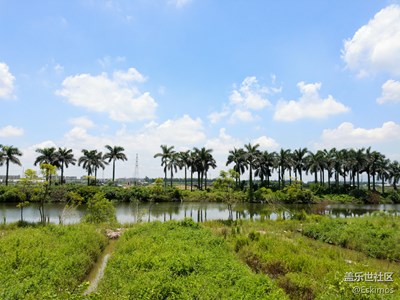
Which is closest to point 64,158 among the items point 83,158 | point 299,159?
point 83,158

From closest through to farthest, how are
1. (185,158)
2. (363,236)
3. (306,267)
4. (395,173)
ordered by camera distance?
(306,267), (363,236), (185,158), (395,173)

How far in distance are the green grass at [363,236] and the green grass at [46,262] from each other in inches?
539

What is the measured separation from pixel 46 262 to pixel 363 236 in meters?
16.3

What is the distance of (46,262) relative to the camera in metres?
9.79

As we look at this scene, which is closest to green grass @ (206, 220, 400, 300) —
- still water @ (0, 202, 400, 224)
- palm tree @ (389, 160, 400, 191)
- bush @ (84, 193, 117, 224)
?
bush @ (84, 193, 117, 224)

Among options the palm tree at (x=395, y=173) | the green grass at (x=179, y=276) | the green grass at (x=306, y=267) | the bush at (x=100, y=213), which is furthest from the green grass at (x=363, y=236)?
the palm tree at (x=395, y=173)

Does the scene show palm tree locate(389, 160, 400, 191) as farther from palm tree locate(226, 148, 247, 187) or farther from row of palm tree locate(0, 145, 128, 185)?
row of palm tree locate(0, 145, 128, 185)

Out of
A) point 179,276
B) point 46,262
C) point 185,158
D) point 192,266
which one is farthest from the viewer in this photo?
point 185,158

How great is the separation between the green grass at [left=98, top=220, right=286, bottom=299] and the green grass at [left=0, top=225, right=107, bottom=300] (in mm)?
1224

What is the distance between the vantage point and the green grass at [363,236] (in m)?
14.3

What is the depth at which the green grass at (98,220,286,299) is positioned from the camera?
7.31 m

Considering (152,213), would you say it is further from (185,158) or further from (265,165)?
(265,165)

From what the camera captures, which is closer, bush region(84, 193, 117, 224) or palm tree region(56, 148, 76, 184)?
bush region(84, 193, 117, 224)

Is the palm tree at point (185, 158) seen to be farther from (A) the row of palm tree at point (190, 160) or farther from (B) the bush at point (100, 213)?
(B) the bush at point (100, 213)
